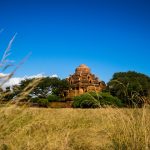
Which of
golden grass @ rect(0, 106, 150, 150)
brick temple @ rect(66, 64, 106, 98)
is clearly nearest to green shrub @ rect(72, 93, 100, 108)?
golden grass @ rect(0, 106, 150, 150)

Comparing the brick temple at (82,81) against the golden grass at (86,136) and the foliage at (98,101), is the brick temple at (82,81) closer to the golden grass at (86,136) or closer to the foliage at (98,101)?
the foliage at (98,101)

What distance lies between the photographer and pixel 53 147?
12.1 ft

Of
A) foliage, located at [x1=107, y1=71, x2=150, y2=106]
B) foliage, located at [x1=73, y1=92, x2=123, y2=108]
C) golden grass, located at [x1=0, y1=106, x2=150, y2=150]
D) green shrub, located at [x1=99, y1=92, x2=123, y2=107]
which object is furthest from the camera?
green shrub, located at [x1=99, y1=92, x2=123, y2=107]

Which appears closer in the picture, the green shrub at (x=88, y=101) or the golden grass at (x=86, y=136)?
the golden grass at (x=86, y=136)

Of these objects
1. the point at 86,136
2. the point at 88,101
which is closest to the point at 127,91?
the point at 86,136

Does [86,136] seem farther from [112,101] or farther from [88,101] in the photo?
[112,101]

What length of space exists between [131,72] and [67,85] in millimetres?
9206

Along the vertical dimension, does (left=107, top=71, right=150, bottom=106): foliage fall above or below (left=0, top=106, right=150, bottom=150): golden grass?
above

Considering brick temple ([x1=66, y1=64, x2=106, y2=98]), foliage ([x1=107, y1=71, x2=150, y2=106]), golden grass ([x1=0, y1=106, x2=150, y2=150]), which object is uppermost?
brick temple ([x1=66, y1=64, x2=106, y2=98])

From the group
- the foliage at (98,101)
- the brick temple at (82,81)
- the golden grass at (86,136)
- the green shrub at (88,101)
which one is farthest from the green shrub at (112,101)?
the brick temple at (82,81)

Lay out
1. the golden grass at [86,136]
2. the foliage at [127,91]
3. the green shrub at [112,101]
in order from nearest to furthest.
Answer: the golden grass at [86,136]
the foliage at [127,91]
the green shrub at [112,101]

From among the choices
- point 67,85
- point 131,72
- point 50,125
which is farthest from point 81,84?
point 50,125

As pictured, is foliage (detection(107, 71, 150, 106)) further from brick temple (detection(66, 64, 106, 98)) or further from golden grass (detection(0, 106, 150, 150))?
brick temple (detection(66, 64, 106, 98))

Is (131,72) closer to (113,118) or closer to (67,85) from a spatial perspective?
(67,85)
